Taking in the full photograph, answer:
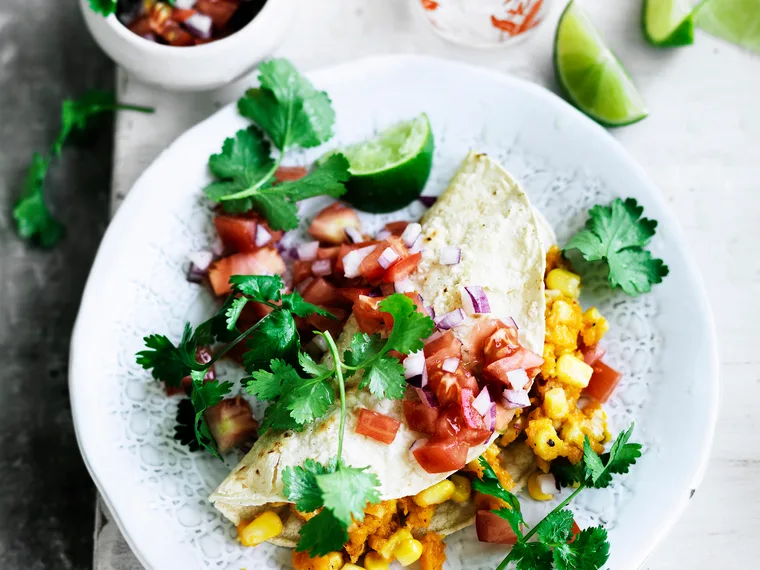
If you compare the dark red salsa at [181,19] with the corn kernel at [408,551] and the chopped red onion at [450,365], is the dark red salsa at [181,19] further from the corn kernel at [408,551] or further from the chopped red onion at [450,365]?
the corn kernel at [408,551]

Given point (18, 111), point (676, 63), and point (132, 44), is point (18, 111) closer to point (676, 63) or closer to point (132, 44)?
point (132, 44)

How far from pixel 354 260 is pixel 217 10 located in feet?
4.72

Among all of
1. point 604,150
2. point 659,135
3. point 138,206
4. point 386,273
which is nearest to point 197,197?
point 138,206

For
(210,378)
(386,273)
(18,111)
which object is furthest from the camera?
(18,111)

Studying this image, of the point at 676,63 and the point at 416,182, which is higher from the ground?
the point at 676,63

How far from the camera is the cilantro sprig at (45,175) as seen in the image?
3930mm

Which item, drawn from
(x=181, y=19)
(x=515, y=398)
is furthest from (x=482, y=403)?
(x=181, y=19)

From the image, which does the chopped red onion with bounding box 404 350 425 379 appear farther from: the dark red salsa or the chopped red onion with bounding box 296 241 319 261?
the dark red salsa

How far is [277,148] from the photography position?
3.59m

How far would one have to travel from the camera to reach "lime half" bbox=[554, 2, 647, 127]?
3.74m

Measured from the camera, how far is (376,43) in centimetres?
411

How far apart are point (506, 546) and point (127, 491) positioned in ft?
5.58

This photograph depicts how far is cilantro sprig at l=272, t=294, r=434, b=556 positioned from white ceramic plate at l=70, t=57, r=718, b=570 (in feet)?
1.85

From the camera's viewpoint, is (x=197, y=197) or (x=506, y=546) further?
Answer: (x=197, y=197)
